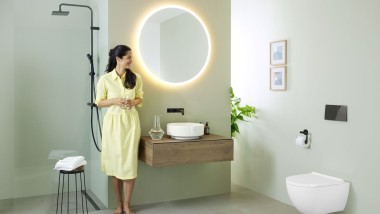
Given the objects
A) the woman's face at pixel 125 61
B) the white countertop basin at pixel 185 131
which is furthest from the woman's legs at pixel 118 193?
the woman's face at pixel 125 61

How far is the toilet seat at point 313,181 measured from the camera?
340 cm

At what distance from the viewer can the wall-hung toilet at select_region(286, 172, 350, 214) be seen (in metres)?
3.37

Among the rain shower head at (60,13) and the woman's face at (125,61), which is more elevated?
the rain shower head at (60,13)

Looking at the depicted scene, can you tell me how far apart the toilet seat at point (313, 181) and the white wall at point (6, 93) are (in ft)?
8.08

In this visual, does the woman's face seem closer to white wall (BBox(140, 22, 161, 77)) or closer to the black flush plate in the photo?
white wall (BBox(140, 22, 161, 77))

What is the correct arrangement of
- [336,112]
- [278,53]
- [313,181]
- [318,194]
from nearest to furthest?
1. [318,194]
2. [313,181]
3. [336,112]
4. [278,53]

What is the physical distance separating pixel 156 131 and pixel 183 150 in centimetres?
34

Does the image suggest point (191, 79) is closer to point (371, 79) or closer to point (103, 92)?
point (103, 92)

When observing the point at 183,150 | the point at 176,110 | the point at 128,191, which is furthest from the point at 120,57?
the point at 128,191

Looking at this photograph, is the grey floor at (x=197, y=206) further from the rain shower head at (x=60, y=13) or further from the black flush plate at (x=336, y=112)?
the rain shower head at (x=60, y=13)

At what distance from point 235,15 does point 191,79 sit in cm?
123

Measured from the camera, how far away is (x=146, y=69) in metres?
4.14

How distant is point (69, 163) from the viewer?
11.6 ft

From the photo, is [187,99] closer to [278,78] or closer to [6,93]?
[278,78]
